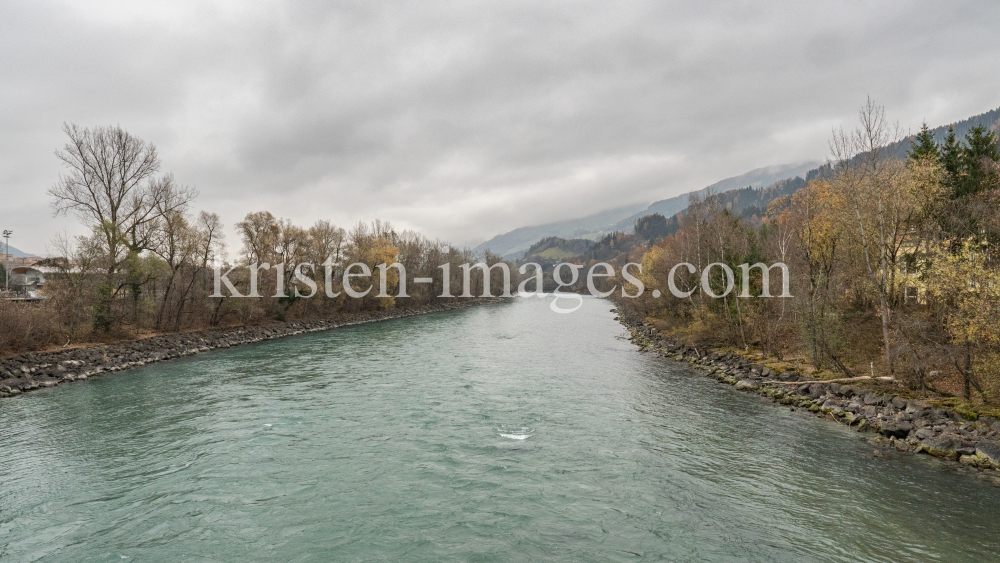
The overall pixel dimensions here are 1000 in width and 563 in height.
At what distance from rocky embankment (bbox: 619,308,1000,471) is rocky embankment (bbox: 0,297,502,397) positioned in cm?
3749

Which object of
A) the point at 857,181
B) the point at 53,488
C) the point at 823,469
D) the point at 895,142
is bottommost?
the point at 823,469

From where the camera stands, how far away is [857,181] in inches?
835

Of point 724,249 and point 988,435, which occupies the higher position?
point 724,249

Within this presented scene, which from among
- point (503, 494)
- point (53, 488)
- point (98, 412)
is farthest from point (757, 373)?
point (98, 412)

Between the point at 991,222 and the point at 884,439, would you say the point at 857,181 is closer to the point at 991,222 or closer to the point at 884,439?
the point at 991,222

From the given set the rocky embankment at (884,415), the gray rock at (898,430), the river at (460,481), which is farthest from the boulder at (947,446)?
the gray rock at (898,430)

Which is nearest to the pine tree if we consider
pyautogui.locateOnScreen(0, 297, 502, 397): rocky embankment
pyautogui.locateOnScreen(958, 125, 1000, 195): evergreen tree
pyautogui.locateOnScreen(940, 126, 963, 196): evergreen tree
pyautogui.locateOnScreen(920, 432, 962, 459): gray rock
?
pyautogui.locateOnScreen(940, 126, 963, 196): evergreen tree

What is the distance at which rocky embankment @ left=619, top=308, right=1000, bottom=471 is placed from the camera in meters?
13.5

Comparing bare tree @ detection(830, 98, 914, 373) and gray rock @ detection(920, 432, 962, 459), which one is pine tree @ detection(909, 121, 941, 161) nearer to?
bare tree @ detection(830, 98, 914, 373)

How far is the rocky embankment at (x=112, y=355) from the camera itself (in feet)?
77.7

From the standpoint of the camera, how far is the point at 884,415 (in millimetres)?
16438

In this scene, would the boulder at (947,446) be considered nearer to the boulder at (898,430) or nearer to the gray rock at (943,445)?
the gray rock at (943,445)

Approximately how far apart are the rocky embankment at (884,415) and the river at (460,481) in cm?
88

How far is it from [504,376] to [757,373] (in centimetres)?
1428
